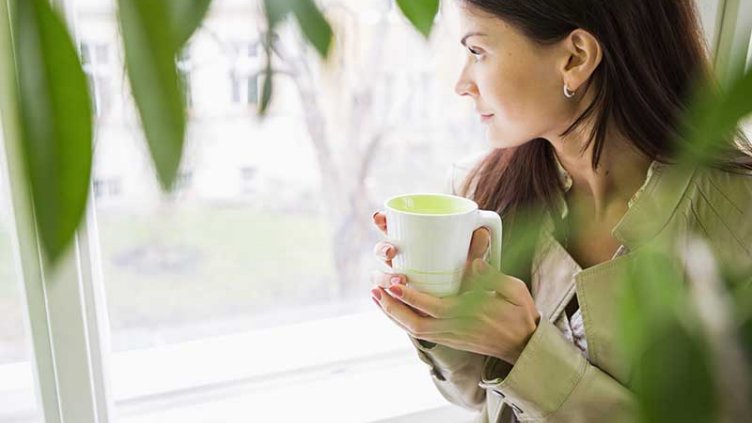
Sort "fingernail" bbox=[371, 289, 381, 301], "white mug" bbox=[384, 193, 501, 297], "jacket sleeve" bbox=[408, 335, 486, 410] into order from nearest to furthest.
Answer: "white mug" bbox=[384, 193, 501, 297] → "fingernail" bbox=[371, 289, 381, 301] → "jacket sleeve" bbox=[408, 335, 486, 410]

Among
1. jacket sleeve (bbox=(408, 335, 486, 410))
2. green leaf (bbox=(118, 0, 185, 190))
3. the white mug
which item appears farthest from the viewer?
jacket sleeve (bbox=(408, 335, 486, 410))

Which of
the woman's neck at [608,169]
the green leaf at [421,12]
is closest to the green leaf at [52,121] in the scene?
the green leaf at [421,12]

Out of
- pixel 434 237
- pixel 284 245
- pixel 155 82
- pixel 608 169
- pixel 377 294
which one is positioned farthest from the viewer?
pixel 284 245

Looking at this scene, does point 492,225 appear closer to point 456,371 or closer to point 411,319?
point 411,319

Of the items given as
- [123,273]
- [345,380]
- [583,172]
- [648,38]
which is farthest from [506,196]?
[123,273]

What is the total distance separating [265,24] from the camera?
0.24 metres

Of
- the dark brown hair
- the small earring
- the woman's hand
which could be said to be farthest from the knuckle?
the small earring

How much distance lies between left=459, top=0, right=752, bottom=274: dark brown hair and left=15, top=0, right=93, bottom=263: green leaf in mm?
638

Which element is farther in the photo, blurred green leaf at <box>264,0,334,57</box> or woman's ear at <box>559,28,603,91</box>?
woman's ear at <box>559,28,603,91</box>

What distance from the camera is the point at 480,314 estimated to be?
733 mm

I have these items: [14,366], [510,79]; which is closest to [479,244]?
[510,79]

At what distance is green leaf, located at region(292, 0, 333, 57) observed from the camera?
248 mm

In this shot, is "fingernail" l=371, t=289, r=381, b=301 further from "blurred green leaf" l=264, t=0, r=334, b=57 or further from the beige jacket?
"blurred green leaf" l=264, t=0, r=334, b=57

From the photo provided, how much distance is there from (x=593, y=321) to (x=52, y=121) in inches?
29.0
